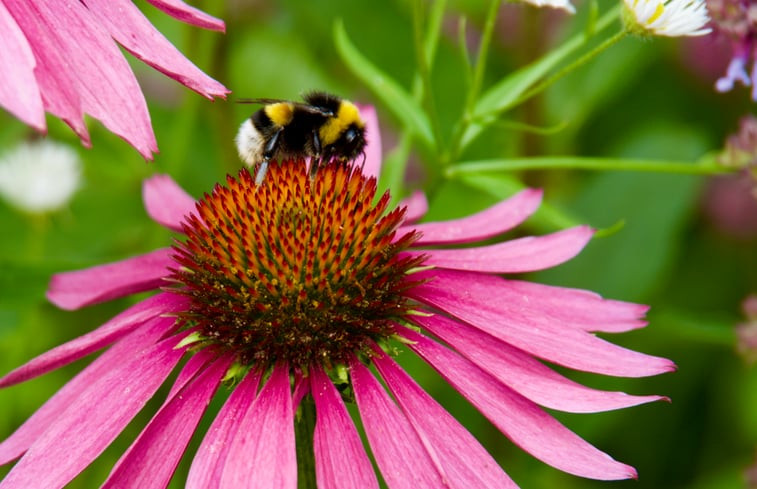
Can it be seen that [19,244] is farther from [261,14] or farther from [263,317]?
[263,317]

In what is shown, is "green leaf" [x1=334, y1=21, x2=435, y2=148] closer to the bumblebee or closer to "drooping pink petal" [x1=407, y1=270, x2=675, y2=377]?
the bumblebee

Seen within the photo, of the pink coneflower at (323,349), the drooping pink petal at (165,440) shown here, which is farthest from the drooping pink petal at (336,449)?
the drooping pink petal at (165,440)

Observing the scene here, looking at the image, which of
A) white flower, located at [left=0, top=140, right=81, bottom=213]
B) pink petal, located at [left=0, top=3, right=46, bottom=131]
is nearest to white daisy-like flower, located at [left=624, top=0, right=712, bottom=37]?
pink petal, located at [left=0, top=3, right=46, bottom=131]

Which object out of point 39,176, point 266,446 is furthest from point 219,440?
point 39,176

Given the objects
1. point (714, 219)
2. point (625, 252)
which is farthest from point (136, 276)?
point (714, 219)

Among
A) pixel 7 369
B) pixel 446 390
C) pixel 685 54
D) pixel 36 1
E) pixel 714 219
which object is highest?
pixel 685 54

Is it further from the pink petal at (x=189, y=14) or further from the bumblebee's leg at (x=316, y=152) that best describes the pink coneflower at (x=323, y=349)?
the pink petal at (x=189, y=14)

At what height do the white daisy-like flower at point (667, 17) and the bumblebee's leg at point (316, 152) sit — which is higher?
the white daisy-like flower at point (667, 17)
